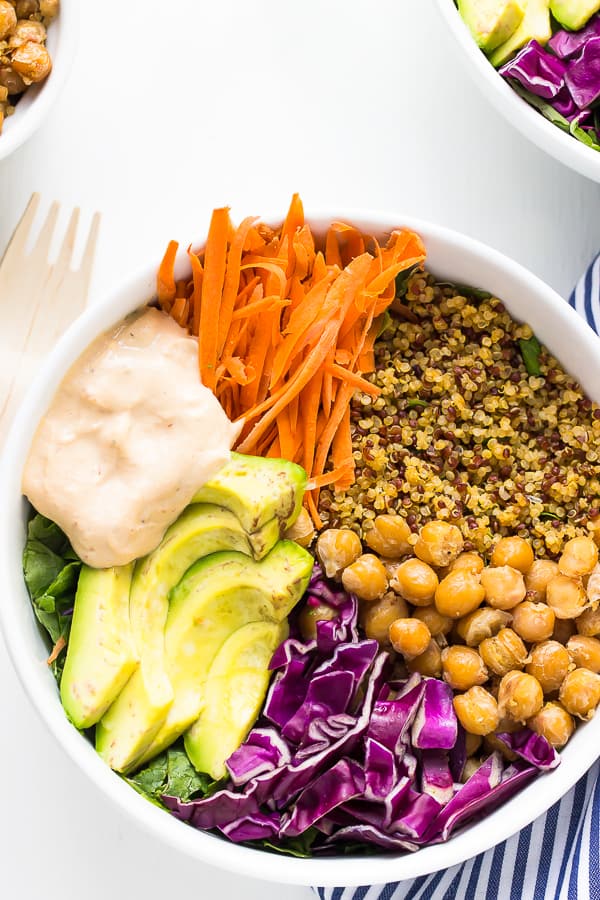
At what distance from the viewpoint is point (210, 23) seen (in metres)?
2.42

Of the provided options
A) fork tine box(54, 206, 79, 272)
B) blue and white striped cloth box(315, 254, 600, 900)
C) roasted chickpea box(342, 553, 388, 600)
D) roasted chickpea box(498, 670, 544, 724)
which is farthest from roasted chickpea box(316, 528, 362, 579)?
fork tine box(54, 206, 79, 272)

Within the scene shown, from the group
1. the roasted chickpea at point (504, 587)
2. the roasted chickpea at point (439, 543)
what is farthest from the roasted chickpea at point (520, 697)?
the roasted chickpea at point (439, 543)

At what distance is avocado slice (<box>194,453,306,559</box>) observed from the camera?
6.21 ft

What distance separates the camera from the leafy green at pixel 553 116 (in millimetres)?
2100

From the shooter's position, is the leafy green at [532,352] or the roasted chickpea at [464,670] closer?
the roasted chickpea at [464,670]

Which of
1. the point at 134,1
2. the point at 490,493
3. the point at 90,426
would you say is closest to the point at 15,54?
the point at 134,1

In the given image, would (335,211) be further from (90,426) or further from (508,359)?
(90,426)

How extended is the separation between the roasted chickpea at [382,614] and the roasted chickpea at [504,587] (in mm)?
A: 162

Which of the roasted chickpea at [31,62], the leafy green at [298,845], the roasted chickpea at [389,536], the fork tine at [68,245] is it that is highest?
the roasted chickpea at [31,62]

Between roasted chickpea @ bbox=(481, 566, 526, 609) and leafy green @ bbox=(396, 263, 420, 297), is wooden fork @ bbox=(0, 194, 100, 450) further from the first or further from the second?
roasted chickpea @ bbox=(481, 566, 526, 609)

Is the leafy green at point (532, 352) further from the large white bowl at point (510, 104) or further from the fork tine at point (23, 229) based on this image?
the fork tine at point (23, 229)

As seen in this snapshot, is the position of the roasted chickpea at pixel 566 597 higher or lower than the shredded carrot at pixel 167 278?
lower

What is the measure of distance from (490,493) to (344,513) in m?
0.28

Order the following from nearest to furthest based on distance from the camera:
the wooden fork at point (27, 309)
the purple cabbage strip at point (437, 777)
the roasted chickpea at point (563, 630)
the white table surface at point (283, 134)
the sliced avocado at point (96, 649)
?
the sliced avocado at point (96, 649), the purple cabbage strip at point (437, 777), the roasted chickpea at point (563, 630), the wooden fork at point (27, 309), the white table surface at point (283, 134)
